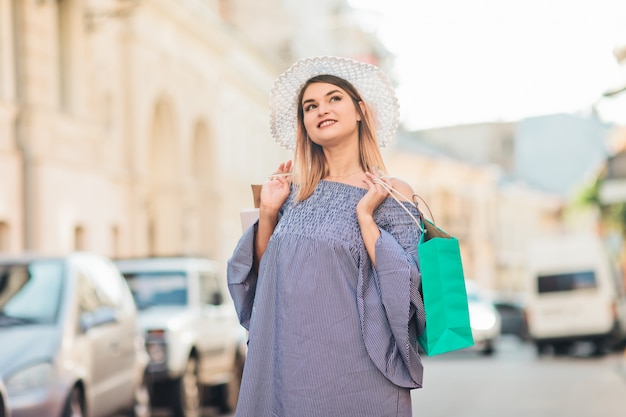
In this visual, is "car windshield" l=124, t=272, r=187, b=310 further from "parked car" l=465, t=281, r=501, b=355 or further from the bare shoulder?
"parked car" l=465, t=281, r=501, b=355

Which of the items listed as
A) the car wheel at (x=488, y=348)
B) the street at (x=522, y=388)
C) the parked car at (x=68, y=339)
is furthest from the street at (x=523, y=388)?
the parked car at (x=68, y=339)

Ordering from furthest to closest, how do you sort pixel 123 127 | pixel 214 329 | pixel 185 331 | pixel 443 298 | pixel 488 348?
pixel 488 348, pixel 123 127, pixel 214 329, pixel 185 331, pixel 443 298

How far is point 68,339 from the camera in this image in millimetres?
9445

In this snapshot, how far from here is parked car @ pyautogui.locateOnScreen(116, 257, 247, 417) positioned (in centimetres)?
1354

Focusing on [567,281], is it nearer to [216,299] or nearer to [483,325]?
[483,325]

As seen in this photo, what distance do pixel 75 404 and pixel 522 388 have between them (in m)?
10.4

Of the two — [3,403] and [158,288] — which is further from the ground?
[158,288]

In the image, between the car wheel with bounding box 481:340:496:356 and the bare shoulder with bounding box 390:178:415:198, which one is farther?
the car wheel with bounding box 481:340:496:356

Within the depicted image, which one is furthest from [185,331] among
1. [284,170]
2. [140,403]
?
[284,170]

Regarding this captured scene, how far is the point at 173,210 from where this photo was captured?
1195 inches

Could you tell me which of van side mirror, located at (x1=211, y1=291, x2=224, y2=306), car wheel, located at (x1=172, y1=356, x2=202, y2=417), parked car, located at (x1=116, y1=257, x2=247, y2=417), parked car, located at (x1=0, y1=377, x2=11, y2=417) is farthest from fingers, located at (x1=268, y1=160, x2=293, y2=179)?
van side mirror, located at (x1=211, y1=291, x2=224, y2=306)

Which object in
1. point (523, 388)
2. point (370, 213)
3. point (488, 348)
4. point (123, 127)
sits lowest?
point (523, 388)

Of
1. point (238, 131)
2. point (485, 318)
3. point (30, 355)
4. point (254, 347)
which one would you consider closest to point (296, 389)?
point (254, 347)

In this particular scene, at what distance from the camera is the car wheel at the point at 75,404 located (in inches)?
359
